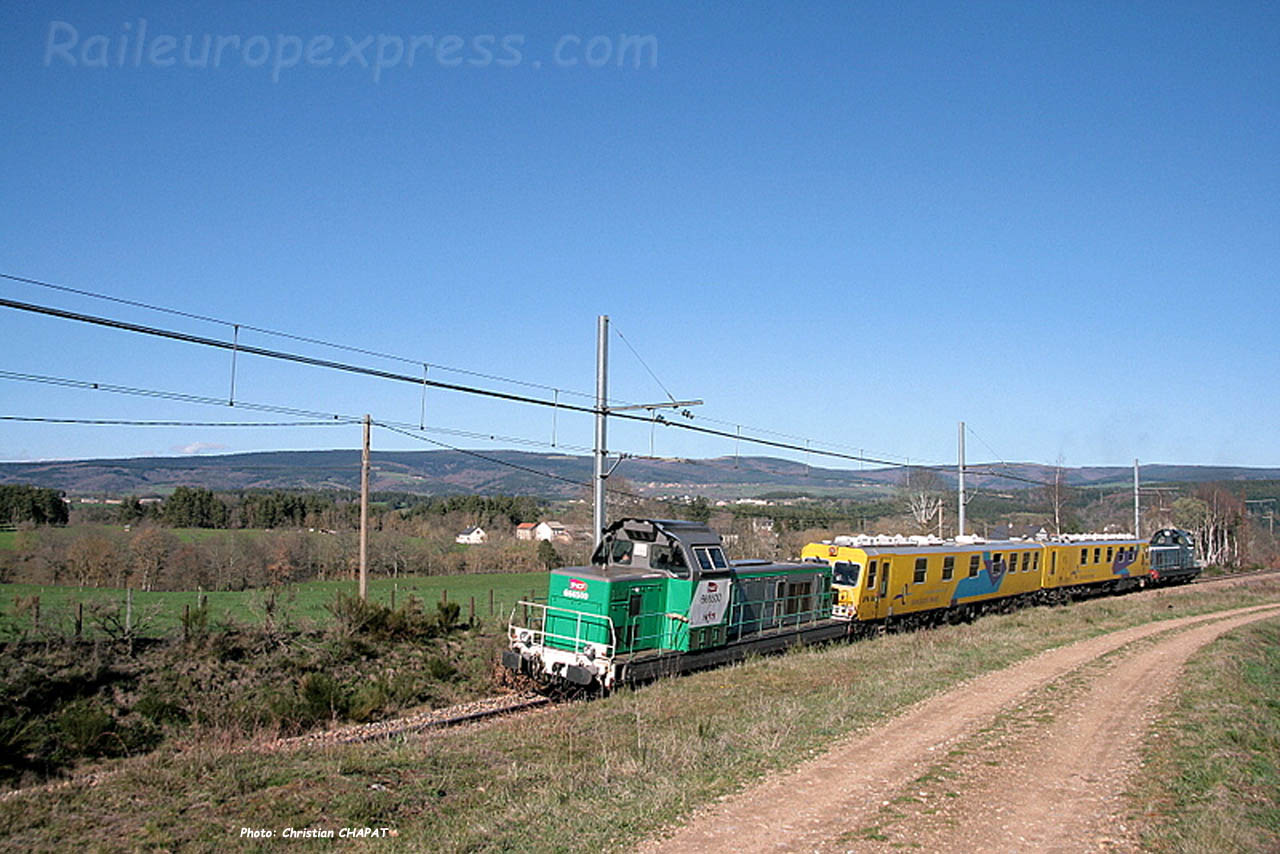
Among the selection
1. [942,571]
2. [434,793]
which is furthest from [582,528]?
[434,793]

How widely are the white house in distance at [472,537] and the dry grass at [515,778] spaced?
55223mm

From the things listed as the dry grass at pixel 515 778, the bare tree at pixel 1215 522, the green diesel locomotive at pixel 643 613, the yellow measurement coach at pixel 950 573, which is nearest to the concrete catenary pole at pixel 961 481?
the yellow measurement coach at pixel 950 573

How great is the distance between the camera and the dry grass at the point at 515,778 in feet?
31.1

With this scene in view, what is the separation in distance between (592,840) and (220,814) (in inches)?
172

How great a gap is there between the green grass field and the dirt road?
16.0 metres

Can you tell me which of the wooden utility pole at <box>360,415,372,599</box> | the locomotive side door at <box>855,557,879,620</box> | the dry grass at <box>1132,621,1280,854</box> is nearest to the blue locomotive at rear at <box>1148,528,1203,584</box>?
the locomotive side door at <box>855,557,879,620</box>

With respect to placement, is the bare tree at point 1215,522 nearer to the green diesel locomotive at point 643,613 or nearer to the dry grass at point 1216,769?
the dry grass at point 1216,769

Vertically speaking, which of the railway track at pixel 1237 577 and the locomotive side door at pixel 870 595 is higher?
the locomotive side door at pixel 870 595

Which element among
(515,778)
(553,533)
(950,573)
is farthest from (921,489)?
(515,778)

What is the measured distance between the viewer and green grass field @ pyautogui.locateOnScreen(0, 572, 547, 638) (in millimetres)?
23109

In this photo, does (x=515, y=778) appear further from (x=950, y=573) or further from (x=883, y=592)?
(x=950, y=573)

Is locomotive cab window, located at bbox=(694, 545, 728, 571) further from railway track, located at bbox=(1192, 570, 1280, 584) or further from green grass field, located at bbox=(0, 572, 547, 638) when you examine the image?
railway track, located at bbox=(1192, 570, 1280, 584)

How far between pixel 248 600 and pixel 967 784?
26.2m

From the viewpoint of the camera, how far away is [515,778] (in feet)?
38.7
